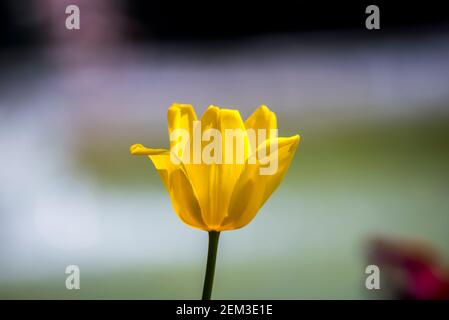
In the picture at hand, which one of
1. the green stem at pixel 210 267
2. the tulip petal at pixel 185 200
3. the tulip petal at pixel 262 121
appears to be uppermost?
the tulip petal at pixel 262 121

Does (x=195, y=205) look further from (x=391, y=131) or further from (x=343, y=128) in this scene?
(x=343, y=128)

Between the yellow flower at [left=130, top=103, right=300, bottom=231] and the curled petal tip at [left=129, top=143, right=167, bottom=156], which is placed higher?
the curled petal tip at [left=129, top=143, right=167, bottom=156]

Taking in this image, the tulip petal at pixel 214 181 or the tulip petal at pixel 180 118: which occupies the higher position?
the tulip petal at pixel 180 118

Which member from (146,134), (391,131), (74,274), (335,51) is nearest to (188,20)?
(146,134)

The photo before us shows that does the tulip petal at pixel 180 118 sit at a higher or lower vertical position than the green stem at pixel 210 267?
higher

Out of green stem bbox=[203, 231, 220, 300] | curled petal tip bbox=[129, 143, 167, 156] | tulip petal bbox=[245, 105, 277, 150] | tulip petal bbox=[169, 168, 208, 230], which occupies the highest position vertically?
tulip petal bbox=[245, 105, 277, 150]

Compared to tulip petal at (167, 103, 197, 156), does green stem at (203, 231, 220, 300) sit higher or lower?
lower
